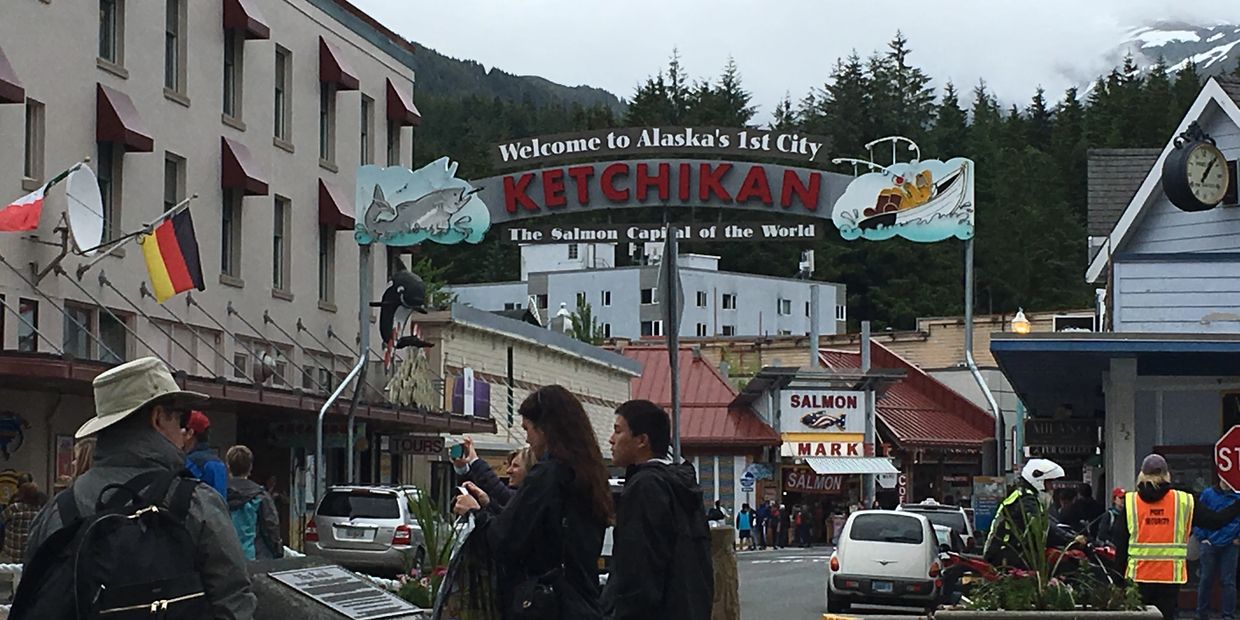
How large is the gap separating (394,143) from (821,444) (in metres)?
24.3

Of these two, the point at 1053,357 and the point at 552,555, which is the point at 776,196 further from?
the point at 552,555

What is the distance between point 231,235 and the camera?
35.8 metres

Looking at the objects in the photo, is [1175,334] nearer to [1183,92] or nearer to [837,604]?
[837,604]

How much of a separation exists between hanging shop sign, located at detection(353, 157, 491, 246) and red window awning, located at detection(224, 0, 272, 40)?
4.92 meters

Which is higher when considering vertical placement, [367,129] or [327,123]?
[367,129]

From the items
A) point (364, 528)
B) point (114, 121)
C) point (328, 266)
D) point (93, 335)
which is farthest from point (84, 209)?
point (328, 266)

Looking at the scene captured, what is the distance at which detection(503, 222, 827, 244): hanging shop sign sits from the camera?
2636 centimetres

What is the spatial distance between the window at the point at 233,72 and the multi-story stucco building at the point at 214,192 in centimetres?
3

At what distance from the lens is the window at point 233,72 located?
35.5 metres

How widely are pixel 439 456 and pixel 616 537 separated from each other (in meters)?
34.9

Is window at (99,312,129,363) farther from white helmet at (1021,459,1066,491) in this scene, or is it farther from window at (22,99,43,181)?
white helmet at (1021,459,1066,491)

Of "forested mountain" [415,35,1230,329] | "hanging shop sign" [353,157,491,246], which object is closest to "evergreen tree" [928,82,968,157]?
"forested mountain" [415,35,1230,329]

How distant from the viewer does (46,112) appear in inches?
1127

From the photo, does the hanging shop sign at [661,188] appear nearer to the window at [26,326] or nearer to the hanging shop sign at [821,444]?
the window at [26,326]
